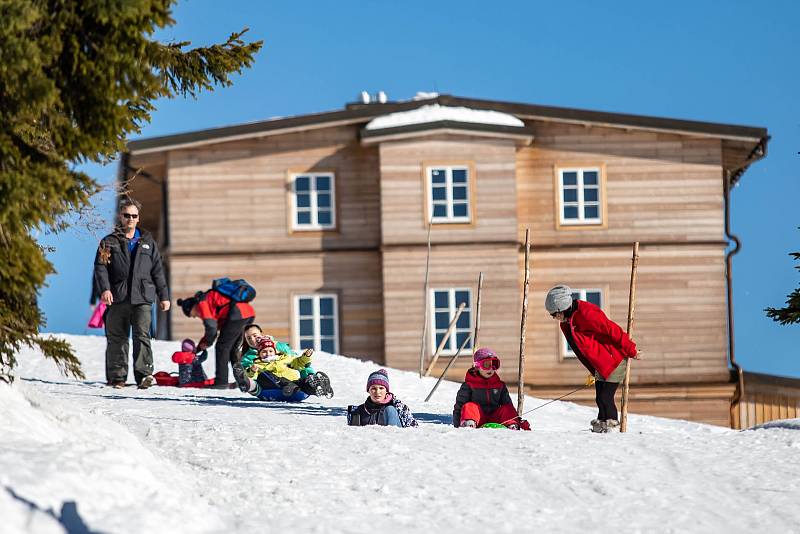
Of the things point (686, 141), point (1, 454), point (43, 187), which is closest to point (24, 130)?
point (43, 187)

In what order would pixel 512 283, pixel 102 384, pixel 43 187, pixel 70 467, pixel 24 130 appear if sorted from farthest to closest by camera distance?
1. pixel 512 283
2. pixel 102 384
3. pixel 24 130
4. pixel 43 187
5. pixel 70 467

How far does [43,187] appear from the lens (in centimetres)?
748

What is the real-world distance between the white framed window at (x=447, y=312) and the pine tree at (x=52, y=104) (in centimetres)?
1613

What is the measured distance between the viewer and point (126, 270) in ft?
43.3

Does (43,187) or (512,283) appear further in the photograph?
(512,283)

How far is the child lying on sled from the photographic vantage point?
43.7 feet

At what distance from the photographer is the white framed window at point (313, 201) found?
82.6 feet

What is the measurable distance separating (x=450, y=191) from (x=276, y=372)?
465 inches

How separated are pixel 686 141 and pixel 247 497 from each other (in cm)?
1965

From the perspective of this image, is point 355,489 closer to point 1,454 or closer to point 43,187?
point 1,454

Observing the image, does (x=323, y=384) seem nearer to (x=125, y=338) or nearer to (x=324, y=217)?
(x=125, y=338)

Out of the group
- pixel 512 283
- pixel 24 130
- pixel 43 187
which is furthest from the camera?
pixel 512 283

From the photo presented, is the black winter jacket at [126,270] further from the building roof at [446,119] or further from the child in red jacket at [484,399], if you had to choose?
the building roof at [446,119]

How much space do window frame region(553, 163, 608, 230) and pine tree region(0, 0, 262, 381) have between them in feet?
58.2
